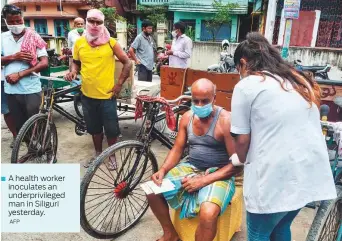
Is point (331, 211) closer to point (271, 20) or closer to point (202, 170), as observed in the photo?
point (202, 170)

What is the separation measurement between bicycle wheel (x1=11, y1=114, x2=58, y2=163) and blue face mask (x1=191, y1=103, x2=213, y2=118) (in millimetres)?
1802

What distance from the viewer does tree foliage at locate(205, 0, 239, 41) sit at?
55.7 feet

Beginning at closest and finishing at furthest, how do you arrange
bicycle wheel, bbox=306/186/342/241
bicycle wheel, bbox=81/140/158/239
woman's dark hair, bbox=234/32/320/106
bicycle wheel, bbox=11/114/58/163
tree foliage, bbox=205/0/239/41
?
woman's dark hair, bbox=234/32/320/106 → bicycle wheel, bbox=306/186/342/241 → bicycle wheel, bbox=81/140/158/239 → bicycle wheel, bbox=11/114/58/163 → tree foliage, bbox=205/0/239/41

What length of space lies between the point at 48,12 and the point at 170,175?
86.3 ft

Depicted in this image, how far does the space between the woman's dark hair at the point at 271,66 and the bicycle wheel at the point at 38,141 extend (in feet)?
7.64

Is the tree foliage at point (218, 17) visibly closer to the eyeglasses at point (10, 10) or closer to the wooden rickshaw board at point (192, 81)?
the wooden rickshaw board at point (192, 81)

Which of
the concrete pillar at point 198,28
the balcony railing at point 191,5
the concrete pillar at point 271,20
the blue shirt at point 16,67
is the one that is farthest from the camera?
the concrete pillar at point 198,28

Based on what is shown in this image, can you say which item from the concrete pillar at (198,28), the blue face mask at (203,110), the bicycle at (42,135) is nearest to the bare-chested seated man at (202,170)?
the blue face mask at (203,110)

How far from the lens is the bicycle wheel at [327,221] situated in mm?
1808

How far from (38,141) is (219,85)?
6.83 ft

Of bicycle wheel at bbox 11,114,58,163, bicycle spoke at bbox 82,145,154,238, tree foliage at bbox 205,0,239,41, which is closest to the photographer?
bicycle spoke at bbox 82,145,154,238

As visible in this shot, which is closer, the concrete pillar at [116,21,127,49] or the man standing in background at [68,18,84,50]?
the man standing in background at [68,18,84,50]

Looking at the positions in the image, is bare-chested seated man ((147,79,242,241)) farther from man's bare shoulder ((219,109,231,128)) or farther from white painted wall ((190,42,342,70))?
white painted wall ((190,42,342,70))

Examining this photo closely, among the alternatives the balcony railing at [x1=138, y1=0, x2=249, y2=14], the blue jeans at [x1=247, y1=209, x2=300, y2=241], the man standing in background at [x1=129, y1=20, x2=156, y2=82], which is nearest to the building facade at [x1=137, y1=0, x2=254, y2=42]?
the balcony railing at [x1=138, y1=0, x2=249, y2=14]
